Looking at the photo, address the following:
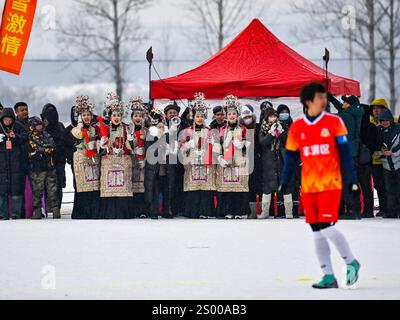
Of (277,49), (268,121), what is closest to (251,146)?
(268,121)

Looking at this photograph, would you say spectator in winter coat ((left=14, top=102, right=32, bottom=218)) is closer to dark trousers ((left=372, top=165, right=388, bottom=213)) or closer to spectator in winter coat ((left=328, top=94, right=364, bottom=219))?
spectator in winter coat ((left=328, top=94, right=364, bottom=219))

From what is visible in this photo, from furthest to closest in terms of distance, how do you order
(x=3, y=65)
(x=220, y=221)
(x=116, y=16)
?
(x=116, y=16)
(x=3, y=65)
(x=220, y=221)

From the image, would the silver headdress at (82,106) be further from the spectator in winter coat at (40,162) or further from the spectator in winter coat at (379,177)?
the spectator in winter coat at (379,177)

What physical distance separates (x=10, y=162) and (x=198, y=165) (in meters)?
2.82

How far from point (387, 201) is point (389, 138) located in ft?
3.08

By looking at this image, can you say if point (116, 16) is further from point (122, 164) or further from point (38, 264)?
point (38, 264)

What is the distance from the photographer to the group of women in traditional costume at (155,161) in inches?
727

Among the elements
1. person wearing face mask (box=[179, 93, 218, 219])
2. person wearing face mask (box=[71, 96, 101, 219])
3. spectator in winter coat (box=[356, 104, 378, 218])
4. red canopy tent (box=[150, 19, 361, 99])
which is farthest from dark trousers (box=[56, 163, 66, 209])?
spectator in winter coat (box=[356, 104, 378, 218])

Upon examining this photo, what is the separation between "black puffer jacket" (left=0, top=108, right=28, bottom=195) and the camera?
18469mm

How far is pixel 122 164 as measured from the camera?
60.8 feet

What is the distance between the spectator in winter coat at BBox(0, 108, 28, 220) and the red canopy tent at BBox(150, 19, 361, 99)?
8.28 feet

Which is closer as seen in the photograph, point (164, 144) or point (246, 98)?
point (164, 144)

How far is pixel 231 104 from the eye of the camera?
725 inches

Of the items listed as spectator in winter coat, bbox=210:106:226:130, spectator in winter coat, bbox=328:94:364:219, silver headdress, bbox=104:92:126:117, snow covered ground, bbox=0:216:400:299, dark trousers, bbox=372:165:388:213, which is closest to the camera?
snow covered ground, bbox=0:216:400:299
